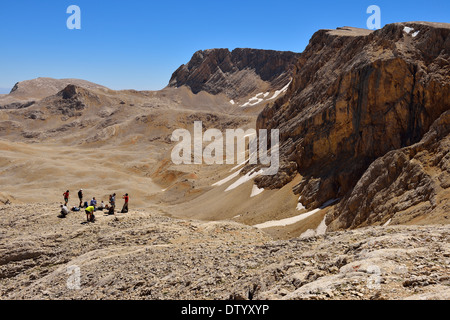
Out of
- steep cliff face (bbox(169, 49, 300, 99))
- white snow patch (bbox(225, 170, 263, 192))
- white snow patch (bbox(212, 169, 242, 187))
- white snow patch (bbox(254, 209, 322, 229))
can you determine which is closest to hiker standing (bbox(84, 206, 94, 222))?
white snow patch (bbox(254, 209, 322, 229))

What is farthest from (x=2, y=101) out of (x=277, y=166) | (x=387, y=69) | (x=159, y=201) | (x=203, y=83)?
(x=387, y=69)

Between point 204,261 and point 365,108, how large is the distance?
21819mm

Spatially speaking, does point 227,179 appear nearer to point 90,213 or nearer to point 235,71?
point 90,213

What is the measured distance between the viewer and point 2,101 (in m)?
135

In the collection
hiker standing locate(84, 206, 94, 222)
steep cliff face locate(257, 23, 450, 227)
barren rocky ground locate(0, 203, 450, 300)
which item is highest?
steep cliff face locate(257, 23, 450, 227)

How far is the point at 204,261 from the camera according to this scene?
11523 mm

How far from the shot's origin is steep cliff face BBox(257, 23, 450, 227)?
81.1 feet

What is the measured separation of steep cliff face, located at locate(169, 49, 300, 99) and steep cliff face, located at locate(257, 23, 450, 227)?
3942 inches

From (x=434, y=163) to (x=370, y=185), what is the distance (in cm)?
398

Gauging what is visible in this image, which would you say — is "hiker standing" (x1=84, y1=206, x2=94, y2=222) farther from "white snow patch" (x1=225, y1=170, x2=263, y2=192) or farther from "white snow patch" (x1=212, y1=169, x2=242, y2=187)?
"white snow patch" (x1=212, y1=169, x2=242, y2=187)

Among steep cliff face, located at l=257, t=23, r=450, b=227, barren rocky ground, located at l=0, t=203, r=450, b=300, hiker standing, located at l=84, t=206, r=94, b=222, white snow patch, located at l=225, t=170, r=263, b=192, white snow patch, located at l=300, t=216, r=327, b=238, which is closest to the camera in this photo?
barren rocky ground, located at l=0, t=203, r=450, b=300

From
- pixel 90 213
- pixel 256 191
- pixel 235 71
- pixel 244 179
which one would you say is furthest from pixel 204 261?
pixel 235 71

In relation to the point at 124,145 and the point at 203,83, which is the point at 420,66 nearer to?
the point at 124,145

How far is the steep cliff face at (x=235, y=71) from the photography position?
13912 centimetres
